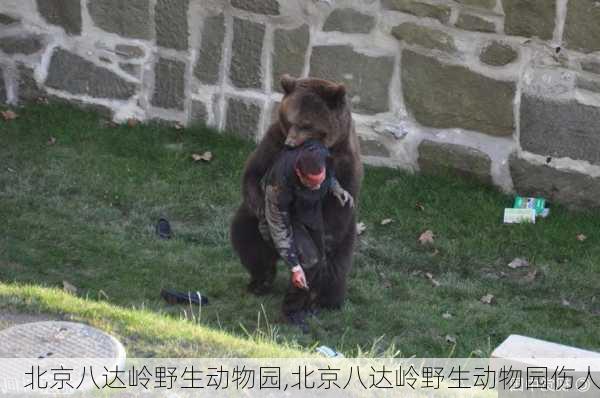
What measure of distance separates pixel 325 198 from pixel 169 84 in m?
3.56

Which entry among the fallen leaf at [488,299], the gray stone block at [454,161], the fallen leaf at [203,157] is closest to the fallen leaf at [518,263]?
the fallen leaf at [488,299]

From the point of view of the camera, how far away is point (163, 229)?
7.42m

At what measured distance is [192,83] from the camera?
28.8 feet

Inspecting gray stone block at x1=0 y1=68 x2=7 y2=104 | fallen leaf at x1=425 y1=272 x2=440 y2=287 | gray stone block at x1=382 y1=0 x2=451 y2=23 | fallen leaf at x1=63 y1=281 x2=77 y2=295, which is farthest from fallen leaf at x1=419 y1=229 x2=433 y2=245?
gray stone block at x1=0 y1=68 x2=7 y2=104

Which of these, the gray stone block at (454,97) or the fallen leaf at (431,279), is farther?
the gray stone block at (454,97)

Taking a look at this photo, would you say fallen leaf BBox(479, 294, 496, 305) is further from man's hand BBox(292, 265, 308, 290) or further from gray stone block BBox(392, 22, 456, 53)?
gray stone block BBox(392, 22, 456, 53)

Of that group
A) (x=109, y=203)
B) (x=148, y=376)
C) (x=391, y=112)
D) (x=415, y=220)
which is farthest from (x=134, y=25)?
(x=148, y=376)

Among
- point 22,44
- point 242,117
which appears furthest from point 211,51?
point 22,44

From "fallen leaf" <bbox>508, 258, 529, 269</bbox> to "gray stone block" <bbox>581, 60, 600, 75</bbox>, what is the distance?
1.55 m

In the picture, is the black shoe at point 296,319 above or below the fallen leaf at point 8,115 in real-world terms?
below

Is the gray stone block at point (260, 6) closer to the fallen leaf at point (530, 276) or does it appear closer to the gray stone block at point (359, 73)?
the gray stone block at point (359, 73)

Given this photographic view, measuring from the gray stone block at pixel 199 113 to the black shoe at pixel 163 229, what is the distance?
1.58 m

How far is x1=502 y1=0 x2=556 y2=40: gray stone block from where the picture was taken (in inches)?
297

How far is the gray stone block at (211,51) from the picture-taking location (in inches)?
337
